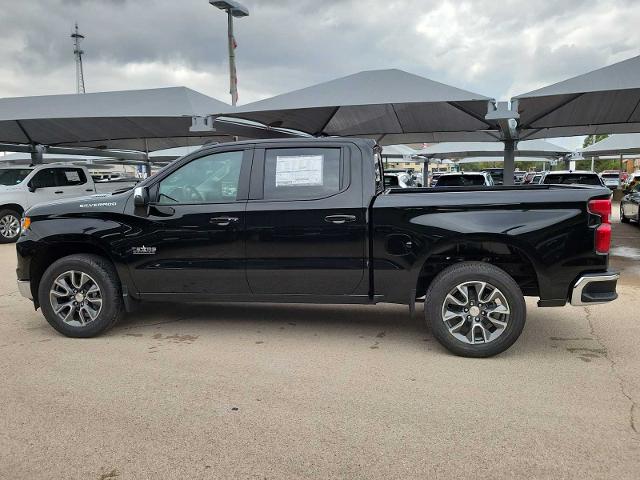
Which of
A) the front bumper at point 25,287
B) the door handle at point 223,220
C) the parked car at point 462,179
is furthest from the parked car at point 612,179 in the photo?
the front bumper at point 25,287

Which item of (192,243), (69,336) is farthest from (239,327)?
(69,336)

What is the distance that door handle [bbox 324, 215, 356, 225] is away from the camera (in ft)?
15.1

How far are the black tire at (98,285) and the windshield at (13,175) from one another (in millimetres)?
9262

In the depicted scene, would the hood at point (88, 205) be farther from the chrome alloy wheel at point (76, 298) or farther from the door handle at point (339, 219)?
the door handle at point (339, 219)

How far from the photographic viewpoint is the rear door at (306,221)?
464 cm

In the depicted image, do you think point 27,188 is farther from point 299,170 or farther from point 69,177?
point 299,170

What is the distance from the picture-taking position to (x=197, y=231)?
4855 mm

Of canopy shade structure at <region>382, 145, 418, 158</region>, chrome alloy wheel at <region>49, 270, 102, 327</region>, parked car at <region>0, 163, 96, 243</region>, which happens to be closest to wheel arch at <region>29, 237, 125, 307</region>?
chrome alloy wheel at <region>49, 270, 102, 327</region>

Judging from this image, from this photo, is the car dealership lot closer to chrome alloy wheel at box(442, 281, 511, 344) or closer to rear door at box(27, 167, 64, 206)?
chrome alloy wheel at box(442, 281, 511, 344)

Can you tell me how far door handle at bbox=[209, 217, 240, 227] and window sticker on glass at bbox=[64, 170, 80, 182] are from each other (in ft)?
34.0

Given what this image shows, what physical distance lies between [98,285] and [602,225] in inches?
179

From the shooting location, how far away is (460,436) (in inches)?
123

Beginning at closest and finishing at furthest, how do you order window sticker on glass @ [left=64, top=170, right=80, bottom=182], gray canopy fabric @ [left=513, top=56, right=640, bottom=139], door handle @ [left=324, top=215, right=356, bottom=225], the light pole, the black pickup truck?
the black pickup truck → door handle @ [left=324, top=215, right=356, bottom=225] → gray canopy fabric @ [left=513, top=56, right=640, bottom=139] → window sticker on glass @ [left=64, top=170, right=80, bottom=182] → the light pole

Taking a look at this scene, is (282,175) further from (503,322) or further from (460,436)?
(460,436)
